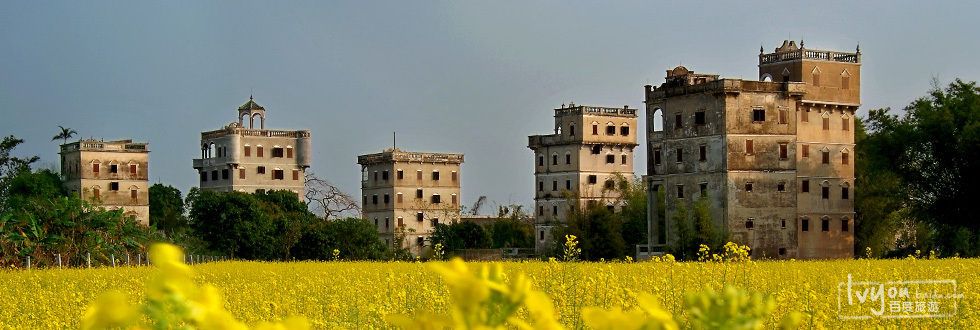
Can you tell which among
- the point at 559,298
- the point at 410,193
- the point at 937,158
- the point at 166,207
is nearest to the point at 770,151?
the point at 937,158

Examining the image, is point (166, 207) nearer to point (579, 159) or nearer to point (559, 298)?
point (579, 159)

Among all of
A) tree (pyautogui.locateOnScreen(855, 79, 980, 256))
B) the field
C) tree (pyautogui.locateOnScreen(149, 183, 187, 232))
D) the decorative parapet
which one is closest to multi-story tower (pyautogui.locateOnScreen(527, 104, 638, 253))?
the decorative parapet

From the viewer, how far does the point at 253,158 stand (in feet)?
296

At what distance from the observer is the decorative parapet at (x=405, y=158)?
301ft

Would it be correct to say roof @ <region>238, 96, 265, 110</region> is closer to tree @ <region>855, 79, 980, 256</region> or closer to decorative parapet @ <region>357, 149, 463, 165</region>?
decorative parapet @ <region>357, 149, 463, 165</region>

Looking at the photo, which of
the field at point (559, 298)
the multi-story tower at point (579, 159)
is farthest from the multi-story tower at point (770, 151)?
the field at point (559, 298)

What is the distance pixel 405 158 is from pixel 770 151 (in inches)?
1762

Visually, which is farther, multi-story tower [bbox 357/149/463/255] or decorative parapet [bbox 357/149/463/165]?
decorative parapet [bbox 357/149/463/165]

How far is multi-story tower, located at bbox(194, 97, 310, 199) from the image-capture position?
89.6 metres

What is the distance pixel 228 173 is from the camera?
294ft

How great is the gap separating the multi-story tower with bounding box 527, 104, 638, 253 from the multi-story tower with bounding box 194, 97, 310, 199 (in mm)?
18389

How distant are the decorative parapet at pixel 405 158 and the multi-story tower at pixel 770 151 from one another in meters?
39.2

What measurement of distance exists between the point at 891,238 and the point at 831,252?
7026mm

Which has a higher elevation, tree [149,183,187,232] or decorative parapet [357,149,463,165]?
decorative parapet [357,149,463,165]
